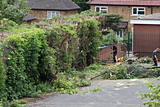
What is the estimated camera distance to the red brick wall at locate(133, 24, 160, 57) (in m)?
30.6

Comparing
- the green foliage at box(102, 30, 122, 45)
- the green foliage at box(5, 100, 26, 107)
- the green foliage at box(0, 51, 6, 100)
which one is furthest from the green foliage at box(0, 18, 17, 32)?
the green foliage at box(102, 30, 122, 45)

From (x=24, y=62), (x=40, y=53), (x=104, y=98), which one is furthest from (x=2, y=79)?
(x=104, y=98)

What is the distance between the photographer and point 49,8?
53.1 meters

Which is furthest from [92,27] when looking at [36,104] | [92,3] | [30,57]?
[92,3]

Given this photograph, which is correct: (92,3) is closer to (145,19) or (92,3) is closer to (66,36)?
(145,19)

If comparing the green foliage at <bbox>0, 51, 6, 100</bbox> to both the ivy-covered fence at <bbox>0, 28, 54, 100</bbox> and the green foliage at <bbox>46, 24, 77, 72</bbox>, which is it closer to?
the ivy-covered fence at <bbox>0, 28, 54, 100</bbox>

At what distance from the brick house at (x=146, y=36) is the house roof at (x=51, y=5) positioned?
74.9ft

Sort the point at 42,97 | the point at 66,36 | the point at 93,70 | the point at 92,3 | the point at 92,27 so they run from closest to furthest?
the point at 42,97 → the point at 66,36 → the point at 93,70 → the point at 92,27 → the point at 92,3

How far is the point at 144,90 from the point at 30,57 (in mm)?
4917

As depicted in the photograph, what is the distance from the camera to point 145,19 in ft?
102

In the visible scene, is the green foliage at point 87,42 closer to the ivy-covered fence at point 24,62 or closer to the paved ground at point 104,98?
the paved ground at point 104,98

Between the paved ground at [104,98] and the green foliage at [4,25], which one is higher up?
the green foliage at [4,25]

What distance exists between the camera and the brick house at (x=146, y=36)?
100 ft

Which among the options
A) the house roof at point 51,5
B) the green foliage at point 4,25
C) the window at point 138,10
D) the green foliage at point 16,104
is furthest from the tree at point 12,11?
the window at point 138,10
